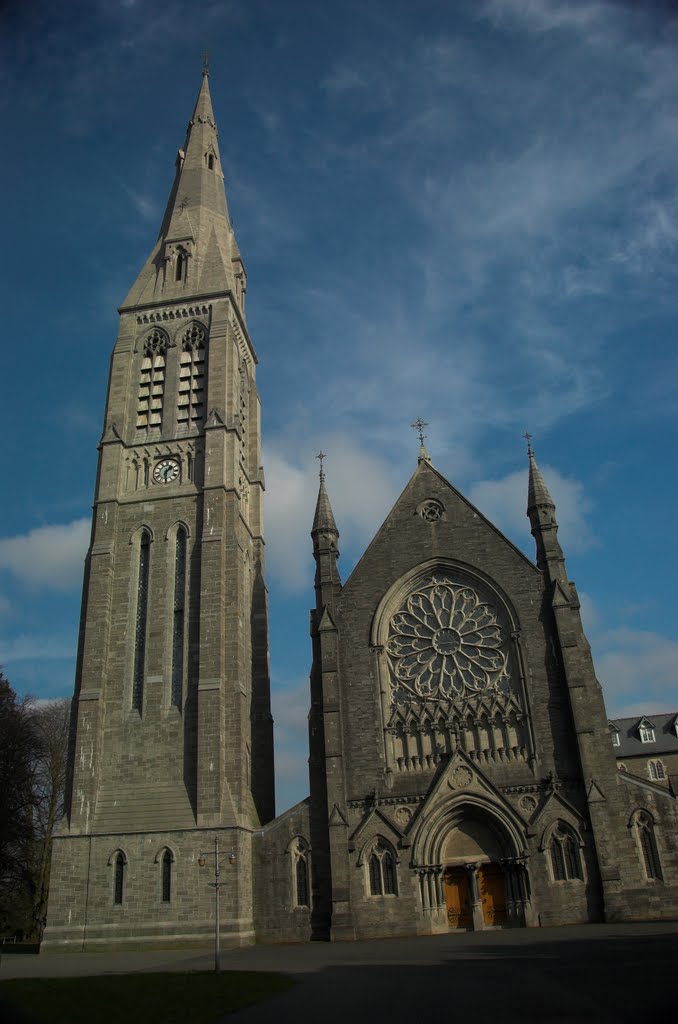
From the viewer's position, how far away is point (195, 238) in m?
47.4

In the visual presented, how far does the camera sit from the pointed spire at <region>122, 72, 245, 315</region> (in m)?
45.4

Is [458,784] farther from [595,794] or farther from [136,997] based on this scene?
[136,997]

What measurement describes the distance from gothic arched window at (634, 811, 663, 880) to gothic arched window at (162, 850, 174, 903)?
1767 cm

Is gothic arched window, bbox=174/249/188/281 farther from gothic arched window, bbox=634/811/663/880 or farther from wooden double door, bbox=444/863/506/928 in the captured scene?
gothic arched window, bbox=634/811/663/880

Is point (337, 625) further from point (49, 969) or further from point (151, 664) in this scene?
point (49, 969)

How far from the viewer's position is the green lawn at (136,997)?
12.5 meters

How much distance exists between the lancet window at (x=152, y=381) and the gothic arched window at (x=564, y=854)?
26159mm

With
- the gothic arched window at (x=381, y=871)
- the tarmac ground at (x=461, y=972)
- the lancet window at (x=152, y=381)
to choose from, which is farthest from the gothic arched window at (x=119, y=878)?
the lancet window at (x=152, y=381)

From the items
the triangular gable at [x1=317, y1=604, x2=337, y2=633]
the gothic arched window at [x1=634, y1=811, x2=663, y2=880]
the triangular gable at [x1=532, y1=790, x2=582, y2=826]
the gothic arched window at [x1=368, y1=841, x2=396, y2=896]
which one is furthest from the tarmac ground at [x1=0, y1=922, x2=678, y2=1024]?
the triangular gable at [x1=317, y1=604, x2=337, y2=633]

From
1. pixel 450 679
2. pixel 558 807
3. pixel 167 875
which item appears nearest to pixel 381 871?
pixel 558 807

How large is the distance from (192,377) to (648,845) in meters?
29.6

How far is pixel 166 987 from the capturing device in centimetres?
1648

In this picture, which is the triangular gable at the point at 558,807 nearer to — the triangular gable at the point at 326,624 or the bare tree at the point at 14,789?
the triangular gable at the point at 326,624

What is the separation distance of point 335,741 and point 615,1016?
2310 centimetres
